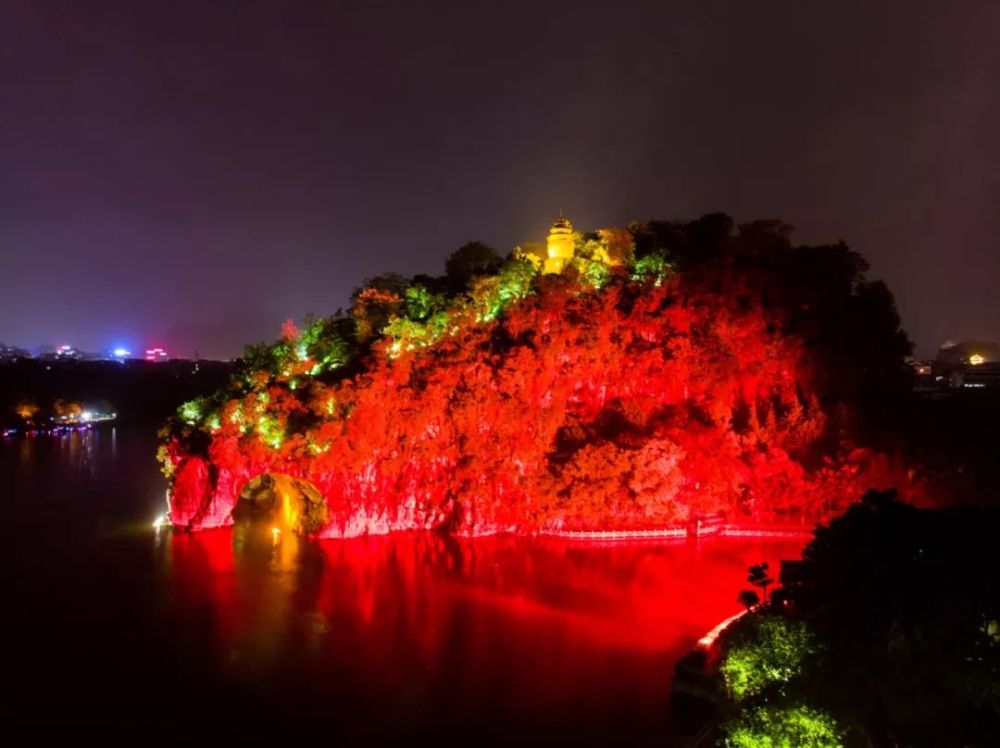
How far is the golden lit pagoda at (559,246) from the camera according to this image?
30.9 meters

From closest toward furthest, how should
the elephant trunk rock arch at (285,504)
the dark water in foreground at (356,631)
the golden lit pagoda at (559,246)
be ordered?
the dark water in foreground at (356,631) < the elephant trunk rock arch at (285,504) < the golden lit pagoda at (559,246)

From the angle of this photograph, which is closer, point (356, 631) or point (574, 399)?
point (356, 631)

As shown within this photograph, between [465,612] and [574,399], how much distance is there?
34.9ft

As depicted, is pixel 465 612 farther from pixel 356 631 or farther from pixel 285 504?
pixel 285 504

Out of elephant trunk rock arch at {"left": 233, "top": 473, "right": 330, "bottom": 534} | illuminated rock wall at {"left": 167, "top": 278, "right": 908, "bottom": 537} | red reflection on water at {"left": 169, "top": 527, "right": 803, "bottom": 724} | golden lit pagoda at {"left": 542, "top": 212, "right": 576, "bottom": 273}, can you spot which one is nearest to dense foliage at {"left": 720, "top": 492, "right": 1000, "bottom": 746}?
red reflection on water at {"left": 169, "top": 527, "right": 803, "bottom": 724}

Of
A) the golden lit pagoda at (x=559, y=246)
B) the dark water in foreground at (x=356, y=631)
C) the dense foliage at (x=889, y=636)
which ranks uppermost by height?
the golden lit pagoda at (x=559, y=246)

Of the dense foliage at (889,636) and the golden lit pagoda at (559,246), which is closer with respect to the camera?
the dense foliage at (889,636)

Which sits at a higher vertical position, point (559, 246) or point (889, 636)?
point (559, 246)

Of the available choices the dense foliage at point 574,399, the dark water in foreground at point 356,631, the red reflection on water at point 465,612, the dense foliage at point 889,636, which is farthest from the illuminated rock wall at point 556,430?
the dense foliage at point 889,636

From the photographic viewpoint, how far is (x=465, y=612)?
51.1 feet

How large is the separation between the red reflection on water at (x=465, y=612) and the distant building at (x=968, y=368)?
90.8 feet

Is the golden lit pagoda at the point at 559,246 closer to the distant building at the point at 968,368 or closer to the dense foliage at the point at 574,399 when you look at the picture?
the dense foliage at the point at 574,399

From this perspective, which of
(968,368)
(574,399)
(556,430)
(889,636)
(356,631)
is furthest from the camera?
(968,368)

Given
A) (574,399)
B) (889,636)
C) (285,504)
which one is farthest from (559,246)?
(889,636)
